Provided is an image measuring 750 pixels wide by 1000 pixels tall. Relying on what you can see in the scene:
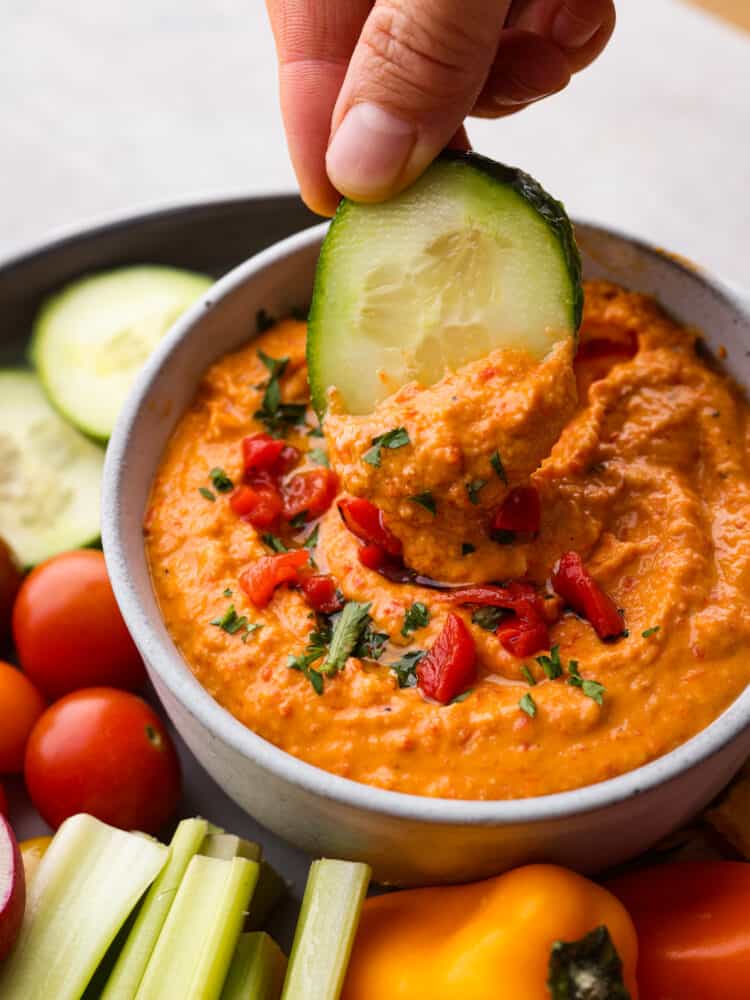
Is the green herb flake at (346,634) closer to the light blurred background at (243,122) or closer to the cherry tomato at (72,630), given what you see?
the cherry tomato at (72,630)

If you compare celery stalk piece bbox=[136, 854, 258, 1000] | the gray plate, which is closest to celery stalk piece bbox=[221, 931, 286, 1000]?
celery stalk piece bbox=[136, 854, 258, 1000]

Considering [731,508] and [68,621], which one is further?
[68,621]

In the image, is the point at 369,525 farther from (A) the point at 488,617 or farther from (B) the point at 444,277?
(B) the point at 444,277

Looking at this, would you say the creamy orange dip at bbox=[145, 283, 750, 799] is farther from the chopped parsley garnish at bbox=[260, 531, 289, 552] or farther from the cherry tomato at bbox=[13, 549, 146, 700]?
the cherry tomato at bbox=[13, 549, 146, 700]

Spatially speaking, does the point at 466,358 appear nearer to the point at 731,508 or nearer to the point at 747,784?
the point at 731,508

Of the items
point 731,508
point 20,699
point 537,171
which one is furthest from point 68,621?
point 537,171
